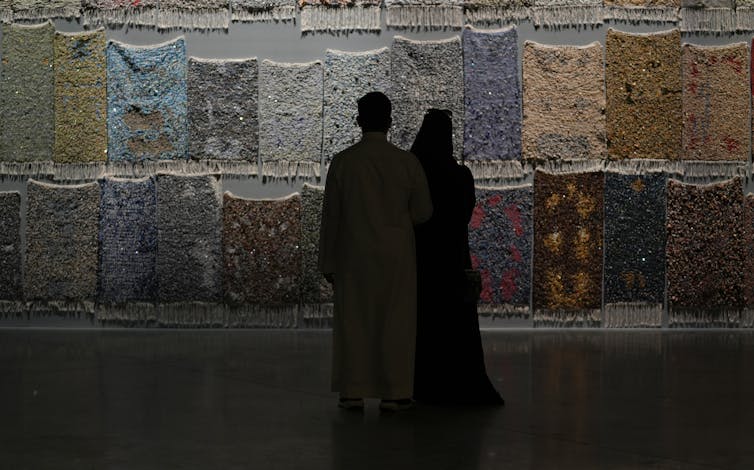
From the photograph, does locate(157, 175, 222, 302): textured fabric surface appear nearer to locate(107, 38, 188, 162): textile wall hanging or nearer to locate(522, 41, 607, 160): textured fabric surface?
locate(107, 38, 188, 162): textile wall hanging

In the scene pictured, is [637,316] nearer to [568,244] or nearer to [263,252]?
[568,244]

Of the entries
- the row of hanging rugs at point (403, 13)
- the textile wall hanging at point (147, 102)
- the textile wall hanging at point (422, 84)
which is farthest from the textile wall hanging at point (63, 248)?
the textile wall hanging at point (422, 84)

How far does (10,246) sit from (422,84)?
9.42 ft

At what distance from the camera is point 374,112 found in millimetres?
4512

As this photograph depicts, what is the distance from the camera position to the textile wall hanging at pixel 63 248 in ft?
25.4

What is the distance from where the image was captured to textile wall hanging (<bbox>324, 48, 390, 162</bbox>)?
25.1ft

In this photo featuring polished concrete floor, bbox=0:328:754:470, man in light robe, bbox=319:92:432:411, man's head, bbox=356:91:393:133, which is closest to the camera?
polished concrete floor, bbox=0:328:754:470

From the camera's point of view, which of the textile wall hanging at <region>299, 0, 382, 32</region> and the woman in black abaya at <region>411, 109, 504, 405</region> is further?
the textile wall hanging at <region>299, 0, 382, 32</region>

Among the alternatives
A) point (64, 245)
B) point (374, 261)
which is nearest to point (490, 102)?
point (64, 245)

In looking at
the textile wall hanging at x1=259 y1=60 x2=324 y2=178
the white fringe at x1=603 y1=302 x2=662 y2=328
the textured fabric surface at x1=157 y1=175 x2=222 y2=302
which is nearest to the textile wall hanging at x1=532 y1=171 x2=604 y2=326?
the white fringe at x1=603 y1=302 x2=662 y2=328

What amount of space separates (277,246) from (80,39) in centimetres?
188

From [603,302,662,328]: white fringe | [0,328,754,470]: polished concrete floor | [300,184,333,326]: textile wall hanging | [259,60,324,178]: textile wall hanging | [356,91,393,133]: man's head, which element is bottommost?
[0,328,754,470]: polished concrete floor

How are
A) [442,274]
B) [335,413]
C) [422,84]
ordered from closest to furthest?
[335,413] → [442,274] → [422,84]

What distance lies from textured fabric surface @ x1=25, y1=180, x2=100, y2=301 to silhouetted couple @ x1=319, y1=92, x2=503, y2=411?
3600mm
